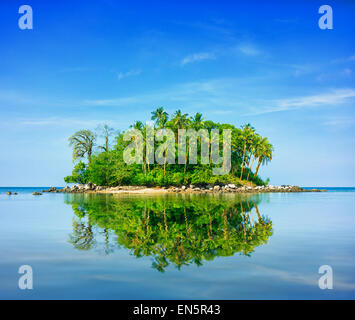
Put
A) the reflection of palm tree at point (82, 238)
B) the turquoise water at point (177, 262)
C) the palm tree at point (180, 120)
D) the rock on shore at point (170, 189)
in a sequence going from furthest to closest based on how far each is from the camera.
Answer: the palm tree at point (180, 120), the rock on shore at point (170, 189), the reflection of palm tree at point (82, 238), the turquoise water at point (177, 262)

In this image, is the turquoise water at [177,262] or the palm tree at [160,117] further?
the palm tree at [160,117]

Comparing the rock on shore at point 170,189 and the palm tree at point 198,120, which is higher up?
the palm tree at point 198,120

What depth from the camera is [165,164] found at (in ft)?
193

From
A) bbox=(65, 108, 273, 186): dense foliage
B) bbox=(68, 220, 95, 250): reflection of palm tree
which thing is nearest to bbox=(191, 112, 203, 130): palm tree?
bbox=(65, 108, 273, 186): dense foliage

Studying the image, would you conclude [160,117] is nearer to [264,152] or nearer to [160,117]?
[160,117]

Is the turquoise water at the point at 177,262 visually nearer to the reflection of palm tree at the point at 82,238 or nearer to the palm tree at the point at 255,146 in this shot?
the reflection of palm tree at the point at 82,238

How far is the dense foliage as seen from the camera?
56250 mm

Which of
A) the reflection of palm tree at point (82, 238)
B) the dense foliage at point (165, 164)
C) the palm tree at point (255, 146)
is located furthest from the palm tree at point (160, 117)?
the reflection of palm tree at point (82, 238)


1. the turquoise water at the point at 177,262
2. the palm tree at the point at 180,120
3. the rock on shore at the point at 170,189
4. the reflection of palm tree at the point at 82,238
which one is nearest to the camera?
the turquoise water at the point at 177,262

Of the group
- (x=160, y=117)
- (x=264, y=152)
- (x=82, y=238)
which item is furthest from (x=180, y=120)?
(x=82, y=238)

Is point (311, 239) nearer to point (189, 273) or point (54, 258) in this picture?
point (189, 273)

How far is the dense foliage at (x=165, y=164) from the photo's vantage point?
5625 cm

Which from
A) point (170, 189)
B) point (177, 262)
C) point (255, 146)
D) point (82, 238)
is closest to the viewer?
point (177, 262)
